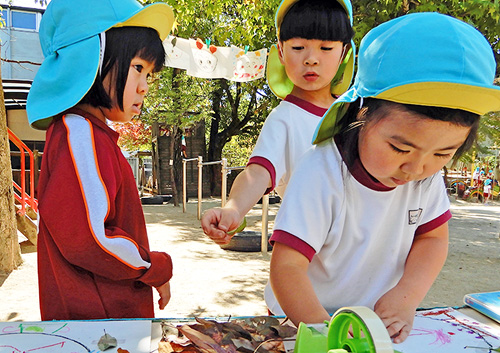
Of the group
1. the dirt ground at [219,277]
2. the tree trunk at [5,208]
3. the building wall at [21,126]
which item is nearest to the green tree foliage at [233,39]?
the dirt ground at [219,277]

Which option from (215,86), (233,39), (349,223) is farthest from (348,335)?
(215,86)

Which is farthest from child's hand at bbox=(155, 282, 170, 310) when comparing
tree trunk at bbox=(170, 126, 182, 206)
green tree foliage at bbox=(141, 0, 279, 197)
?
tree trunk at bbox=(170, 126, 182, 206)

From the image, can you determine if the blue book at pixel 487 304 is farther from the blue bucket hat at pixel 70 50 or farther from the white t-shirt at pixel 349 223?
the blue bucket hat at pixel 70 50

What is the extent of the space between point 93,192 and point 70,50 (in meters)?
0.34

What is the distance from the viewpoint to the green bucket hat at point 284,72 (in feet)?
4.07

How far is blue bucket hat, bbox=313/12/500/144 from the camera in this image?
2.20 ft

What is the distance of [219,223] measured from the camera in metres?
0.94

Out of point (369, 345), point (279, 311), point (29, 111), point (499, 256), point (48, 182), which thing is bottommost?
point (499, 256)

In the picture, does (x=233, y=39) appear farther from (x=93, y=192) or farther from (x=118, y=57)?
(x=93, y=192)

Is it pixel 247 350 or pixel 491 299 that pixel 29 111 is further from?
pixel 491 299

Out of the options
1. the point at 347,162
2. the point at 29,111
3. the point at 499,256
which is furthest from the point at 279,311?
the point at 499,256

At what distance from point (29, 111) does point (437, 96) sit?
2.91 ft

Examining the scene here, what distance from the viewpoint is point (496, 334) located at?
859 mm

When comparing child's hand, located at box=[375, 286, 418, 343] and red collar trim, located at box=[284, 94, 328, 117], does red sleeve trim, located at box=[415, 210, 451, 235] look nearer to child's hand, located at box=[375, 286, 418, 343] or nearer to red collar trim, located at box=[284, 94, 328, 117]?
child's hand, located at box=[375, 286, 418, 343]
